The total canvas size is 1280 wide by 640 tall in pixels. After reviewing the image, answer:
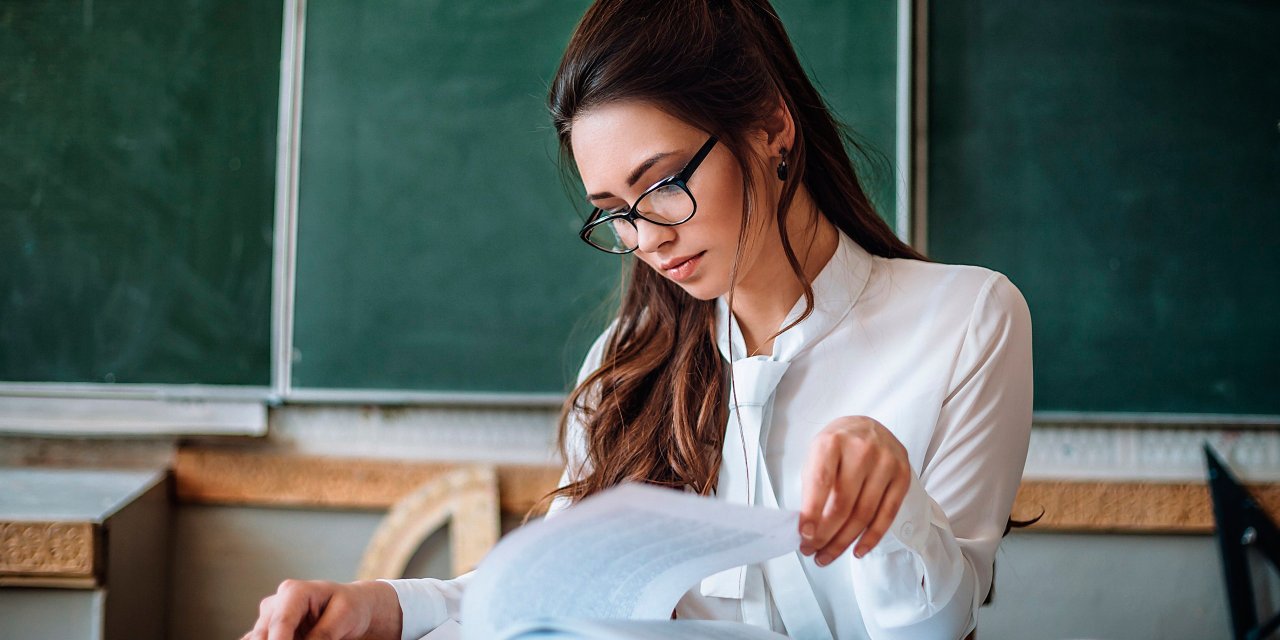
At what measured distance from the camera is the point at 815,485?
1.71 feet

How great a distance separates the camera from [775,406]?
0.99 meters

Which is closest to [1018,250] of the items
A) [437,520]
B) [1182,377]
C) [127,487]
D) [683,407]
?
[1182,377]

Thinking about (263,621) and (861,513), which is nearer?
(861,513)

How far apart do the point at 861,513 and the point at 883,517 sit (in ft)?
0.07

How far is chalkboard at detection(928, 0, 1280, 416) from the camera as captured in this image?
61.3 inches

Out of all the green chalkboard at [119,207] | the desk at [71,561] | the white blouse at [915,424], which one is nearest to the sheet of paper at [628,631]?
the white blouse at [915,424]

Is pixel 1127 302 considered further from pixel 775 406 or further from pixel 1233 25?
pixel 775 406

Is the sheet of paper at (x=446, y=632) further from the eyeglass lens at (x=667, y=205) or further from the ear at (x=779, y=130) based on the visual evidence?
the ear at (x=779, y=130)

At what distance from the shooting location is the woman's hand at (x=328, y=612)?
0.67 metres

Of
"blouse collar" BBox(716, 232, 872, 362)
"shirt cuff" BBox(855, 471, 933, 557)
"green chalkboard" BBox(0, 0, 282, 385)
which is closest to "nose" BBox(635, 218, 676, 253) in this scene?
"blouse collar" BBox(716, 232, 872, 362)

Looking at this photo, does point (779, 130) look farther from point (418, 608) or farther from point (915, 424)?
point (418, 608)

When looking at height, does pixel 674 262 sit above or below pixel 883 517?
above

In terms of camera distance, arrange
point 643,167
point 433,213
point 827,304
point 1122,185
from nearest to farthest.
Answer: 1. point 643,167
2. point 827,304
3. point 1122,185
4. point 433,213

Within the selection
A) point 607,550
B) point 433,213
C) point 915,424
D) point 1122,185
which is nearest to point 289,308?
point 433,213
